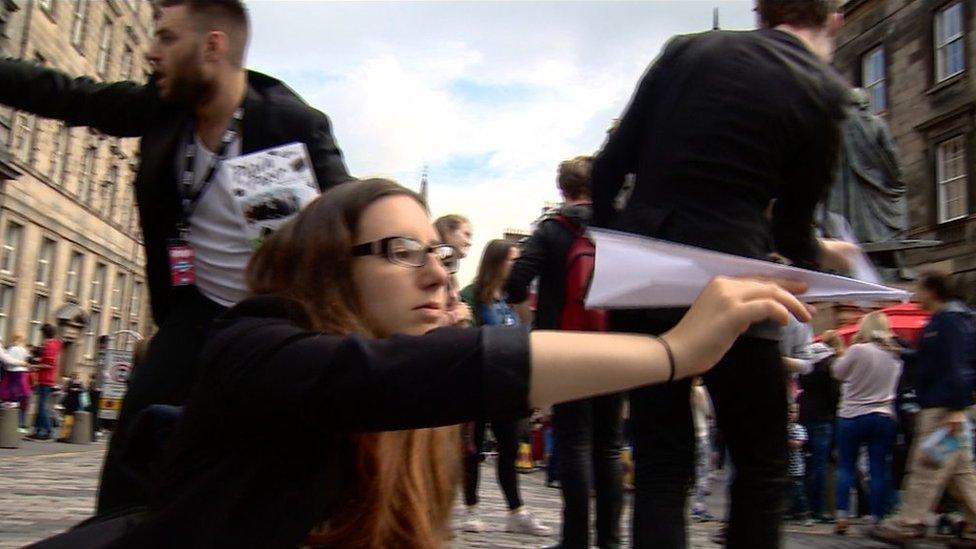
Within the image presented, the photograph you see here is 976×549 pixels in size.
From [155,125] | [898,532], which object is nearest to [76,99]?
[155,125]

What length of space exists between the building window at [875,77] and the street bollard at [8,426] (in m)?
20.9

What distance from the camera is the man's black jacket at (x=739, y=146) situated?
8.26ft

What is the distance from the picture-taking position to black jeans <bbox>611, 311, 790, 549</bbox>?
8.12 ft

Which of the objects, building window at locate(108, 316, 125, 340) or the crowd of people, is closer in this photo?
the crowd of people

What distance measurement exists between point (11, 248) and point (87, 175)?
288 inches

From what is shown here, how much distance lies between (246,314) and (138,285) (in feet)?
151

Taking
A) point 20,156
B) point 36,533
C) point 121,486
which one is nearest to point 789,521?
point 36,533

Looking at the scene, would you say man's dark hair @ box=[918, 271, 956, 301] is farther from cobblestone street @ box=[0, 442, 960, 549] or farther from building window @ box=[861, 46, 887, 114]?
building window @ box=[861, 46, 887, 114]

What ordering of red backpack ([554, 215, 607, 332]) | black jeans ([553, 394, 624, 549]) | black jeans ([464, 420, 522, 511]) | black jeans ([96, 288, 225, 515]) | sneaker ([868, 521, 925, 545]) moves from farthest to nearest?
sneaker ([868, 521, 925, 545]) → black jeans ([464, 420, 522, 511]) → black jeans ([553, 394, 624, 549]) → red backpack ([554, 215, 607, 332]) → black jeans ([96, 288, 225, 515])

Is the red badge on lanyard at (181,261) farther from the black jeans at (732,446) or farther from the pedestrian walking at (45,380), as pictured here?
the pedestrian walking at (45,380)

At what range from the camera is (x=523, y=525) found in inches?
212

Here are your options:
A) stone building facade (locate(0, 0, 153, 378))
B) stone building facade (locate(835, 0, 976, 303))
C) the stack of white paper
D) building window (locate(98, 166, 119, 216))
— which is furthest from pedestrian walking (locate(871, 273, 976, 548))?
building window (locate(98, 166, 119, 216))

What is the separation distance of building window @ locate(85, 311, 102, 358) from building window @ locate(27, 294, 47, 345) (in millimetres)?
4262

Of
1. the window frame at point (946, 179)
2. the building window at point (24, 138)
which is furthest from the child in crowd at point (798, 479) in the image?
the building window at point (24, 138)
